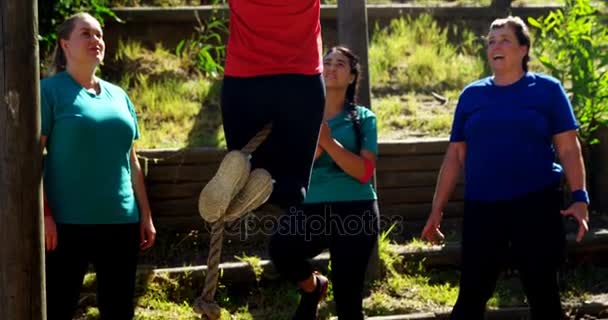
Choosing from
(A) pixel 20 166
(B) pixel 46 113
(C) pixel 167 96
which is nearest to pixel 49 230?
(B) pixel 46 113

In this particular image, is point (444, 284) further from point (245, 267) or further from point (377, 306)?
point (245, 267)

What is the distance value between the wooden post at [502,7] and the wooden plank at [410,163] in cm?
244

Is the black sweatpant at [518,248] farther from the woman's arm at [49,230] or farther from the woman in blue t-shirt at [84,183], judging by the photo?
the woman's arm at [49,230]

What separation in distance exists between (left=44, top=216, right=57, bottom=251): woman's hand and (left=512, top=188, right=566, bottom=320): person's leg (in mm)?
1906

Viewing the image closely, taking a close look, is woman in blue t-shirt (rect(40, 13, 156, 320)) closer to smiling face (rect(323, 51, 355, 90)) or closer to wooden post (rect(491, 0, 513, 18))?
smiling face (rect(323, 51, 355, 90))

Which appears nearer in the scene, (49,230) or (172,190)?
(49,230)

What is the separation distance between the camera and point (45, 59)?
23.0ft

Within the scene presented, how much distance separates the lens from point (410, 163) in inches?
258

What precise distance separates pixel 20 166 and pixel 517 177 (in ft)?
6.93

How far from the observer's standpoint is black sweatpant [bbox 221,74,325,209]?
119 inches

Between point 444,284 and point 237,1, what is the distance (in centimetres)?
350

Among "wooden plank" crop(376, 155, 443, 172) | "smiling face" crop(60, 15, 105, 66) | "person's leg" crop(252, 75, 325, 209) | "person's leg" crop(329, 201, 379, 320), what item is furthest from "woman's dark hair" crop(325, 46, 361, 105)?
"person's leg" crop(252, 75, 325, 209)

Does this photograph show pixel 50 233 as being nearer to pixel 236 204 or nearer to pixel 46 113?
pixel 46 113

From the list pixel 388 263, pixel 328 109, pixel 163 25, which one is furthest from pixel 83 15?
pixel 163 25
